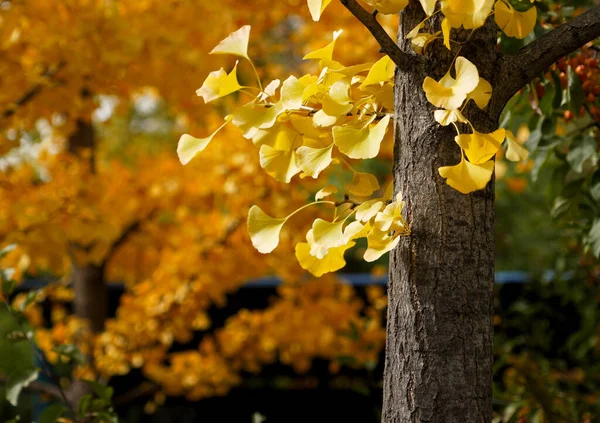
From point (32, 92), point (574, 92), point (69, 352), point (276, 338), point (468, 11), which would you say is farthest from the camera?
point (276, 338)

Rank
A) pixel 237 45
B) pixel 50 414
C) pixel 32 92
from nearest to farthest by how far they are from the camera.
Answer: pixel 237 45 → pixel 50 414 → pixel 32 92

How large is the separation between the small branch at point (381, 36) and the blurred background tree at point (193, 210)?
16.7 inches

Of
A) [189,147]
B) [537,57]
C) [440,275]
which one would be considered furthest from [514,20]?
[189,147]

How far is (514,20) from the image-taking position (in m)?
0.84

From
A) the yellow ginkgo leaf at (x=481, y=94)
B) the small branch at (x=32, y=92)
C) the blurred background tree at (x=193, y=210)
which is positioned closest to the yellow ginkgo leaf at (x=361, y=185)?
the yellow ginkgo leaf at (x=481, y=94)

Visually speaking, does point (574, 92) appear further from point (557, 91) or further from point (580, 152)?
point (580, 152)

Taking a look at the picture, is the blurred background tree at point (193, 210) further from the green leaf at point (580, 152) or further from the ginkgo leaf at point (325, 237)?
the ginkgo leaf at point (325, 237)

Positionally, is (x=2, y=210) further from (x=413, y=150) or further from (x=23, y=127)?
(x=413, y=150)

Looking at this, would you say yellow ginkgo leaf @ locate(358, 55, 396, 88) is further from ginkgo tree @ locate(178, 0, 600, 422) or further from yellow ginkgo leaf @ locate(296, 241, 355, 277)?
yellow ginkgo leaf @ locate(296, 241, 355, 277)

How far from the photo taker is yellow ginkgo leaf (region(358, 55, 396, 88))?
2.87 ft

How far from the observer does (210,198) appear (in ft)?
9.64

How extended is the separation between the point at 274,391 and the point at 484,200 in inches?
141

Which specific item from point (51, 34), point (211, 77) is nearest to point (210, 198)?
point (51, 34)

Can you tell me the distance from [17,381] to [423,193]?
3.20 ft
